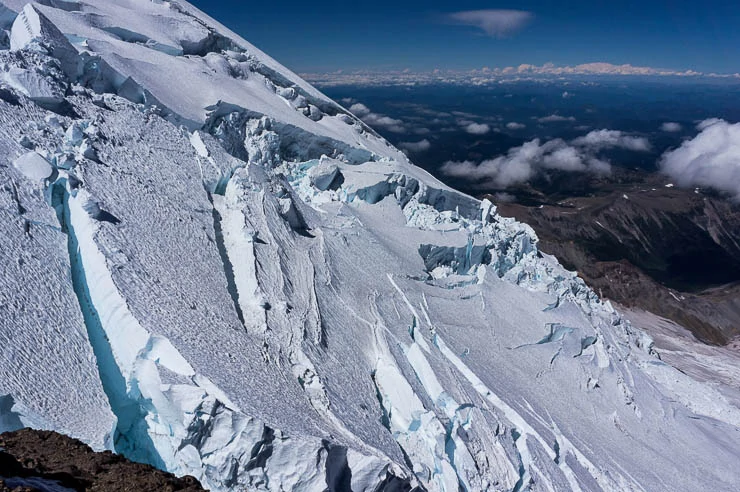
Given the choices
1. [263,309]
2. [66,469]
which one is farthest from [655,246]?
[66,469]

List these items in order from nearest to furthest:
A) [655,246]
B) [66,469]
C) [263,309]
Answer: [66,469] → [263,309] → [655,246]

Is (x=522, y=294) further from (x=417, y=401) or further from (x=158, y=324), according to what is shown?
(x=158, y=324)

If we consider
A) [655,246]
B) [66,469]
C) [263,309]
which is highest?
[66,469]

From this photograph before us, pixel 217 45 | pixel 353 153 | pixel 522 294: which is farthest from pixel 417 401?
pixel 217 45

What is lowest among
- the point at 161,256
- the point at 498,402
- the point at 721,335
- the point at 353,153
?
the point at 721,335

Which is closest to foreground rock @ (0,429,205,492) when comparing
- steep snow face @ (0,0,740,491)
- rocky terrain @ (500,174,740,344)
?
steep snow face @ (0,0,740,491)

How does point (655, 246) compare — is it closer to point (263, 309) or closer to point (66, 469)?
point (263, 309)

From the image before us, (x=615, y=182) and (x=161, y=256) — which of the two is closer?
(x=161, y=256)

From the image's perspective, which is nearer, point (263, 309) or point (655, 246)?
point (263, 309)

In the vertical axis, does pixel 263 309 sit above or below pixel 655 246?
above
